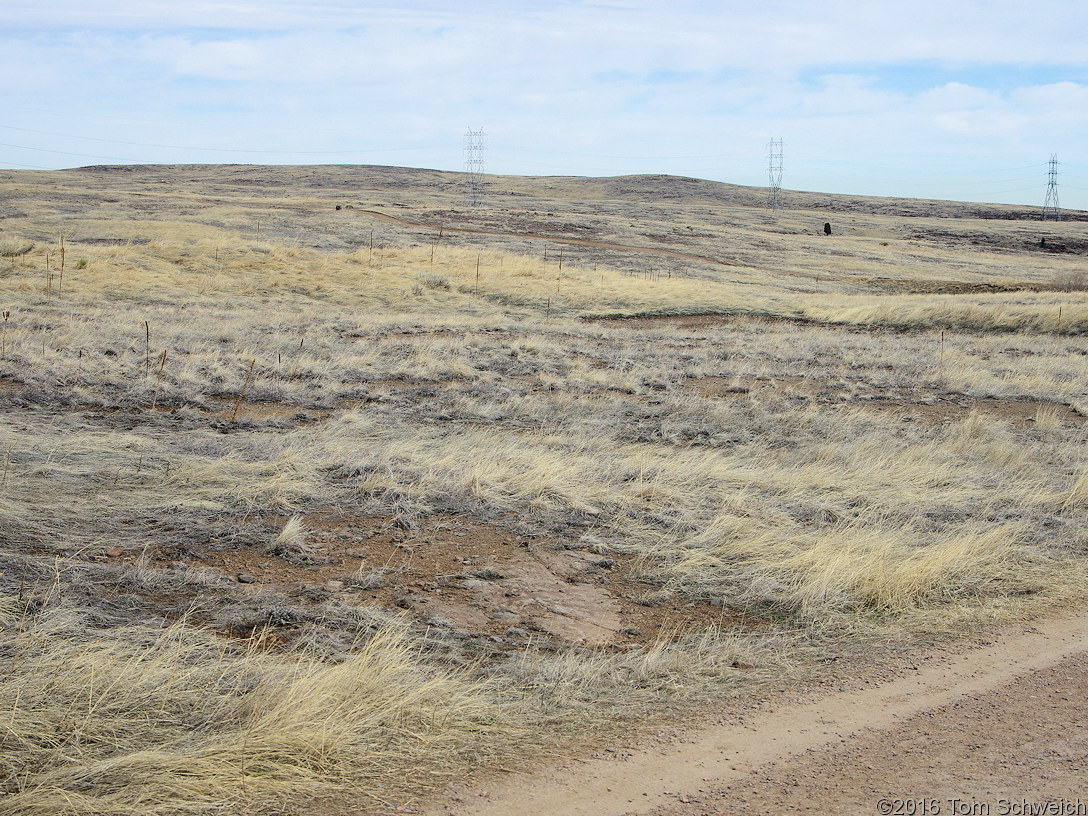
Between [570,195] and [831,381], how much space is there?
99887 millimetres

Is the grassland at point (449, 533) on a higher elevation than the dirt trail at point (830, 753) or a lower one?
higher

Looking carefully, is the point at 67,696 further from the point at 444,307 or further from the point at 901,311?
the point at 901,311

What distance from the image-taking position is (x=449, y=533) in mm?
6992

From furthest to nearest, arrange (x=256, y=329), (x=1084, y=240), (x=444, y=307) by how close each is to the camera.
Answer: (x=1084, y=240) < (x=444, y=307) < (x=256, y=329)

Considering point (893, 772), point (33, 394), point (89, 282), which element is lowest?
point (893, 772)

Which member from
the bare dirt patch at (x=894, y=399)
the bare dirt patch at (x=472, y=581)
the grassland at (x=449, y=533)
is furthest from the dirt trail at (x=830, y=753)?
the bare dirt patch at (x=894, y=399)

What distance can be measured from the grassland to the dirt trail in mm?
275

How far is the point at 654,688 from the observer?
4613mm

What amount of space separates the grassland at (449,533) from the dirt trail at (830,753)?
0.27 m

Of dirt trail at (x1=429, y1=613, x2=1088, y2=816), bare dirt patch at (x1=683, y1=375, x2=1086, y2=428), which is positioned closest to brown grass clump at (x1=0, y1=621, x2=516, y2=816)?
dirt trail at (x1=429, y1=613, x2=1088, y2=816)

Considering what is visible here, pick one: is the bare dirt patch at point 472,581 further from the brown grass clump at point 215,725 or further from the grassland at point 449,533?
the brown grass clump at point 215,725

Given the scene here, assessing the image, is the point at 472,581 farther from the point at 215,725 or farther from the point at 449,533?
the point at 215,725

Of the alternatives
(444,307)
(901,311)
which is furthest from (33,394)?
(901,311)

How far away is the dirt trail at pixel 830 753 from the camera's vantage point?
354 cm
